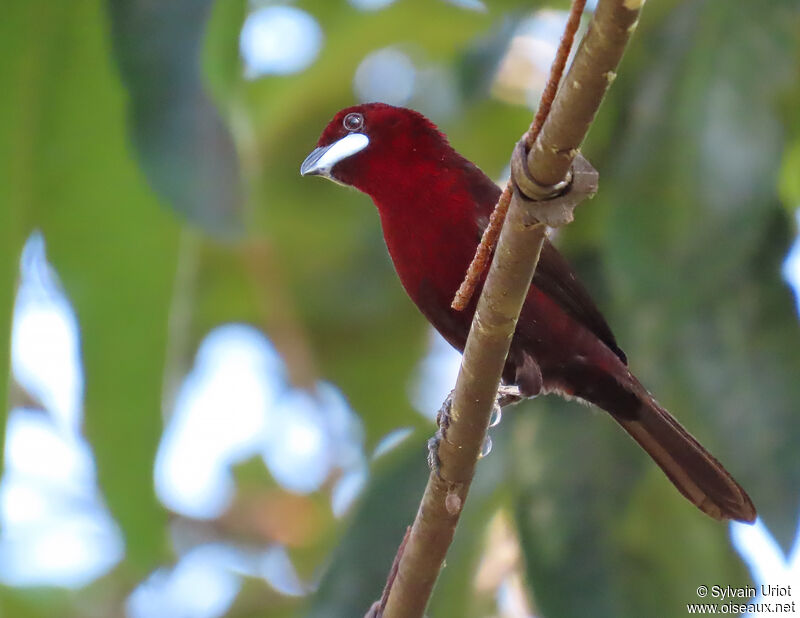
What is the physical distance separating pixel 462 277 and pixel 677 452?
0.92m

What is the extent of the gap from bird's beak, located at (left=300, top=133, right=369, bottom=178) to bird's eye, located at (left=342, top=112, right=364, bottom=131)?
34 mm

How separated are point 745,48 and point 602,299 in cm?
111

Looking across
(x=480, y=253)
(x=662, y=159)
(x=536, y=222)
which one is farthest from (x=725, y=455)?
(x=536, y=222)

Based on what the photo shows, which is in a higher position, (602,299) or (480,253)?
(602,299)

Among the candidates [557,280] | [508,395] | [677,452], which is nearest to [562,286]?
[557,280]

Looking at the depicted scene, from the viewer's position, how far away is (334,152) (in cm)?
375

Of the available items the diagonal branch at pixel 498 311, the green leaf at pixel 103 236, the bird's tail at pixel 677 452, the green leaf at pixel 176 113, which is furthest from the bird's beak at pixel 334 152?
the diagonal branch at pixel 498 311

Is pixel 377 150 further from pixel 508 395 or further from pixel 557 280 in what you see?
pixel 508 395

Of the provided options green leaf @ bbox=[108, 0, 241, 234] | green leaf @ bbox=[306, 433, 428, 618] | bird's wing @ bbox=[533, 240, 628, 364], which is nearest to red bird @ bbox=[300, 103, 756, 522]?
bird's wing @ bbox=[533, 240, 628, 364]

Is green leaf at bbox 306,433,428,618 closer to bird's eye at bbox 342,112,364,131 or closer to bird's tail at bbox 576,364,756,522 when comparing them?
bird's tail at bbox 576,364,756,522

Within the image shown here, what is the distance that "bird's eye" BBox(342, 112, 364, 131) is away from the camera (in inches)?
150

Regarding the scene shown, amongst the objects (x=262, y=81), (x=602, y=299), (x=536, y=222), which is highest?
(x=262, y=81)

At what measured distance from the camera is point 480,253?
7.47 feet

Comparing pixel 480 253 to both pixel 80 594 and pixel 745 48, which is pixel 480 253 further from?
pixel 80 594
